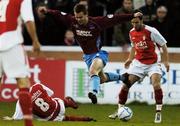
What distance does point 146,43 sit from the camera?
46.1 ft

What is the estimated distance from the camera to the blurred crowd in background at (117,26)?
1819 centimetres

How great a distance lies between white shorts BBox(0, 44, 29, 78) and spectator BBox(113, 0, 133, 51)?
7.90 metres

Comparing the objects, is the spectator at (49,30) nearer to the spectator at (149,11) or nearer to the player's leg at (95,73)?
the spectator at (149,11)

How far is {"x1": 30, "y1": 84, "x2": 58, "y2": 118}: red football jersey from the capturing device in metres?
12.7

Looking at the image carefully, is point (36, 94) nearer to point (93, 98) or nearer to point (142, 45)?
point (93, 98)

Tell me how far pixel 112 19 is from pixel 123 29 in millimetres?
4497

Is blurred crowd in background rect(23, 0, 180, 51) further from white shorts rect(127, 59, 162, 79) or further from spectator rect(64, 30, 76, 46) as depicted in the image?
white shorts rect(127, 59, 162, 79)

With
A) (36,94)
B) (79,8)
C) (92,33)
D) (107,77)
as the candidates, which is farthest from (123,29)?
(36,94)

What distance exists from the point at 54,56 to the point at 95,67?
4439 millimetres

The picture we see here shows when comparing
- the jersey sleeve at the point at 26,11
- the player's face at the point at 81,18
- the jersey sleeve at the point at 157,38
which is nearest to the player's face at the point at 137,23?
the jersey sleeve at the point at 157,38

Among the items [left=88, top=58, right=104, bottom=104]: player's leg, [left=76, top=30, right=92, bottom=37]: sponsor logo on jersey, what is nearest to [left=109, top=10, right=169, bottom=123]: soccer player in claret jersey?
[left=88, top=58, right=104, bottom=104]: player's leg

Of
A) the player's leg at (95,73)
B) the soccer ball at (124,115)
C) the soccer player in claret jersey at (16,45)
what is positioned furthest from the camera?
the player's leg at (95,73)

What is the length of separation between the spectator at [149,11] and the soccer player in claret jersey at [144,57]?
368cm

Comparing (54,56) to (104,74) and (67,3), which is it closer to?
(67,3)
